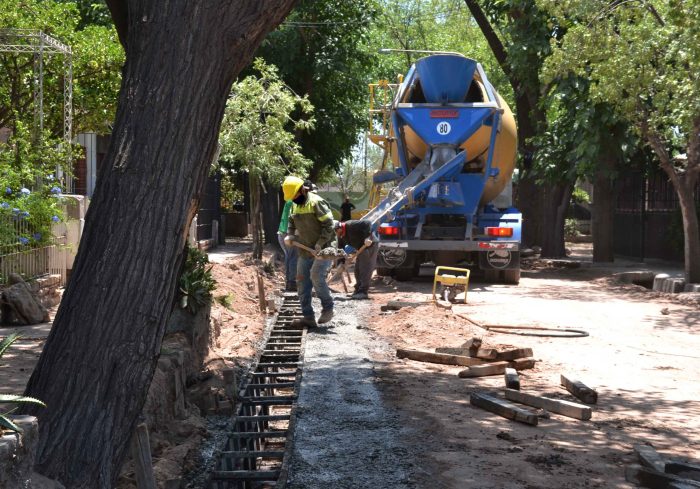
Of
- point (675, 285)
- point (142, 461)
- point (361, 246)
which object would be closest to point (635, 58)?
point (675, 285)

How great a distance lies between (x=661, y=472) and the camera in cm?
588

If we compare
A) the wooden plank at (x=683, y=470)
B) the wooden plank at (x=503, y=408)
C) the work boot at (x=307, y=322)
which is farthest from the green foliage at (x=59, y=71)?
the wooden plank at (x=683, y=470)

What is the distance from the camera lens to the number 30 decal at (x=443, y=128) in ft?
58.0

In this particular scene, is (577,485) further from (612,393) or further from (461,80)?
(461,80)

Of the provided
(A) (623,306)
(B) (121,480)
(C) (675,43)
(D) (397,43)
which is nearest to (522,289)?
(A) (623,306)

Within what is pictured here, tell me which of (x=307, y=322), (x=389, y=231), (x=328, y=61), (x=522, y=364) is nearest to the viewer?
(x=522, y=364)

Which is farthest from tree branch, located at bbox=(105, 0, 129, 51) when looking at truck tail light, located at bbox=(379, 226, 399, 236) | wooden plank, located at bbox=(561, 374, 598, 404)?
truck tail light, located at bbox=(379, 226, 399, 236)

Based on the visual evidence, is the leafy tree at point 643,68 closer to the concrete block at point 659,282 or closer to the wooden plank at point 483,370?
the concrete block at point 659,282

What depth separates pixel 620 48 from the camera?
17.0 m

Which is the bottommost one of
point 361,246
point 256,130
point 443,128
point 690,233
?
point 361,246

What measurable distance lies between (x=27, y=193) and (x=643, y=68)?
10.4 metres

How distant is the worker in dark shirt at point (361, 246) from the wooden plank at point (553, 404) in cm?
779

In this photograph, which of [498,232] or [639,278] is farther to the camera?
[639,278]

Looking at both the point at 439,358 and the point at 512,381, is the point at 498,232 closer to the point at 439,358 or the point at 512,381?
the point at 439,358
